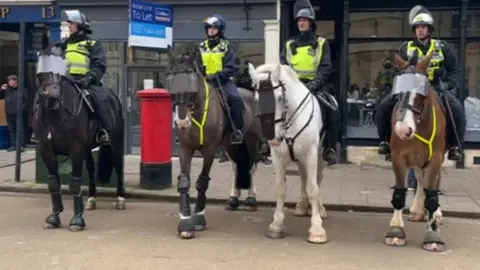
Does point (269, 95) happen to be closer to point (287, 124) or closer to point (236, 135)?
point (287, 124)

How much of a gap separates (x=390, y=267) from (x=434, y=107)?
2044mm

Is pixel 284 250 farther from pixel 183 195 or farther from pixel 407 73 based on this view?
pixel 407 73

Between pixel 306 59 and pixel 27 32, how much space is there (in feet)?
36.2

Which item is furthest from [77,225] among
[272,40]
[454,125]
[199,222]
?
[272,40]

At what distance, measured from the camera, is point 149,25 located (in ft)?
43.7

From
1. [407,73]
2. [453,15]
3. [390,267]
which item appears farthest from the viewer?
[453,15]

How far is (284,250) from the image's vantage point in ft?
22.9

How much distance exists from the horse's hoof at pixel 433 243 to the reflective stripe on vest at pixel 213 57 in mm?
3565

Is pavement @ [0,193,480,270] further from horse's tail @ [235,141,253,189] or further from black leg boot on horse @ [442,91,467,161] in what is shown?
black leg boot on horse @ [442,91,467,161]

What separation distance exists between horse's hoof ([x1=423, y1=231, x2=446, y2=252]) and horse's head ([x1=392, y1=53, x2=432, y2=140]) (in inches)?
50.7

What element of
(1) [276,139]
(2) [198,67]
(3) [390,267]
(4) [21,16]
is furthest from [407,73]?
(4) [21,16]

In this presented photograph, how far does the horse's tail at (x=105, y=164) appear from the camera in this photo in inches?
395

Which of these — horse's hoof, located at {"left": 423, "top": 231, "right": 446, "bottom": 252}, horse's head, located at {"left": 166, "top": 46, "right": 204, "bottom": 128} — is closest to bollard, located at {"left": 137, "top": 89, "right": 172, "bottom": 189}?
horse's head, located at {"left": 166, "top": 46, "right": 204, "bottom": 128}

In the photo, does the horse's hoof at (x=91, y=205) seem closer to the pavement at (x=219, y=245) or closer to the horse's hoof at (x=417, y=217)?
the pavement at (x=219, y=245)
